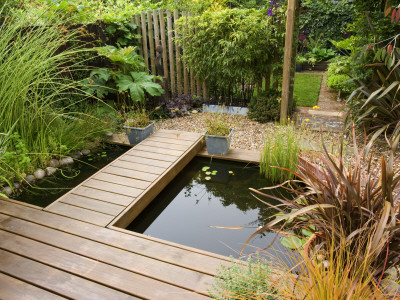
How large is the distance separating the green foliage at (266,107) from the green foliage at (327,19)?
16.7 ft

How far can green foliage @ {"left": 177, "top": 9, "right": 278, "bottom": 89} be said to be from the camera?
14.6 feet

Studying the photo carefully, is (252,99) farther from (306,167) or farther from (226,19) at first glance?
(306,167)

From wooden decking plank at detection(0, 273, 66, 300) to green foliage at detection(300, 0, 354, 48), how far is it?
896 cm

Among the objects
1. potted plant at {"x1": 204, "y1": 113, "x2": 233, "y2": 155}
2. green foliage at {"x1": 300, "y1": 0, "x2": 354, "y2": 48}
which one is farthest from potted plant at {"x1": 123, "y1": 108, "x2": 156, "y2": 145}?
green foliage at {"x1": 300, "y1": 0, "x2": 354, "y2": 48}

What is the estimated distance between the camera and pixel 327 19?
8.88 metres

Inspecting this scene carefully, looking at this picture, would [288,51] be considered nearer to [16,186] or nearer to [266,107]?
[266,107]

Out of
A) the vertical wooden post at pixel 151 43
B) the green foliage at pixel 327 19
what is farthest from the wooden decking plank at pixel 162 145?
the green foliage at pixel 327 19

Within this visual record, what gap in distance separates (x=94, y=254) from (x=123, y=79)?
3.12m

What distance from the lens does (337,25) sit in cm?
883

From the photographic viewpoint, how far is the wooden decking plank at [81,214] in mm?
2355

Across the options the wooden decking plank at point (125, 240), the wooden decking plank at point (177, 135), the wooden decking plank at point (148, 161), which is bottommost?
the wooden decking plank at point (125, 240)

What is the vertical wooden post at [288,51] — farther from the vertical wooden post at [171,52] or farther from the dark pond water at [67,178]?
the dark pond water at [67,178]

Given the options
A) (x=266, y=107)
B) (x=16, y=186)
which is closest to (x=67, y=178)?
(x=16, y=186)

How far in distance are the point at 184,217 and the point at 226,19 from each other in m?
3.20
